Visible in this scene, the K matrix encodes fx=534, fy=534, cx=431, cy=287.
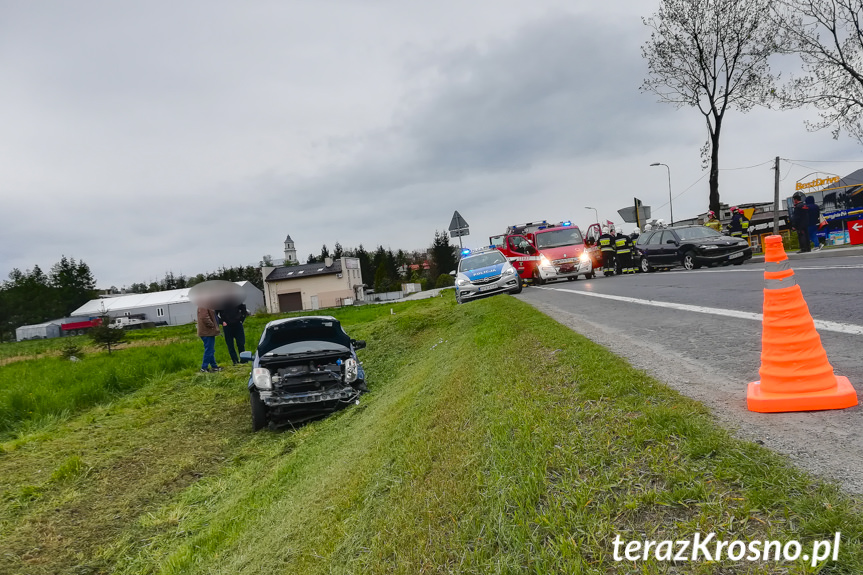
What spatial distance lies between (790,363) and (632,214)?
111 feet

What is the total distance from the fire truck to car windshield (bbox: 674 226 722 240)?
4012 mm

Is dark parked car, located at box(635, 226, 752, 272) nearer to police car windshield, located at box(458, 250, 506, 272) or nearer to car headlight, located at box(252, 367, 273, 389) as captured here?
police car windshield, located at box(458, 250, 506, 272)

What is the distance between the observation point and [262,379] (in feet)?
28.7

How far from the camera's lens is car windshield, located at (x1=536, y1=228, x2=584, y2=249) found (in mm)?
23828

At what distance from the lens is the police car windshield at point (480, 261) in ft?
62.1

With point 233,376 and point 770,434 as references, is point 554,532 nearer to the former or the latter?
point 770,434

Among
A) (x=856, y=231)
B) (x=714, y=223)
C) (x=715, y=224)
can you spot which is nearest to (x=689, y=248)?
(x=715, y=224)

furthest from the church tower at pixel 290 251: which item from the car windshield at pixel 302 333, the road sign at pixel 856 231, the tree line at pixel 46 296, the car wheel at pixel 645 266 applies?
the car windshield at pixel 302 333

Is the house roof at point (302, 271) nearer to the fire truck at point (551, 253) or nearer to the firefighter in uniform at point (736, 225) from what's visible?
the fire truck at point (551, 253)

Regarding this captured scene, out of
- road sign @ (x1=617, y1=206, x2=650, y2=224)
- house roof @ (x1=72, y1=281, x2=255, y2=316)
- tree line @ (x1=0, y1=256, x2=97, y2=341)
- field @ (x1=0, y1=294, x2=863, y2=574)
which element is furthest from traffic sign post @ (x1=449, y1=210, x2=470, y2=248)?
tree line @ (x1=0, y1=256, x2=97, y2=341)

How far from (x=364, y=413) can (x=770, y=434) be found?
6082mm

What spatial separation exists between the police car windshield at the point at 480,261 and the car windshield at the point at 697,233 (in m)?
7.21

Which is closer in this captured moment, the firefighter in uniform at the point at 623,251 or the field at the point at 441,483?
the field at the point at 441,483

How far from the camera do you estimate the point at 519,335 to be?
7535 millimetres
